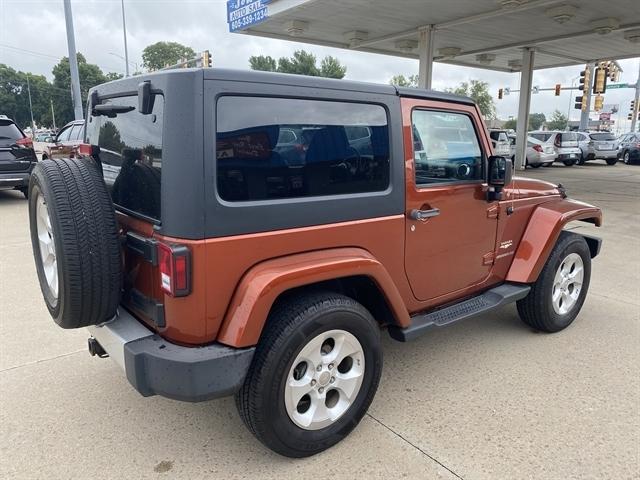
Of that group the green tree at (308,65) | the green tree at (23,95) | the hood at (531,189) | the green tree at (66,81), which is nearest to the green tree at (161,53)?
the green tree at (66,81)

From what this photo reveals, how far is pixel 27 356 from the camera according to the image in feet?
11.4

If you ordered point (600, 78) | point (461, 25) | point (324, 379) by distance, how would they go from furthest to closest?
point (600, 78)
point (461, 25)
point (324, 379)

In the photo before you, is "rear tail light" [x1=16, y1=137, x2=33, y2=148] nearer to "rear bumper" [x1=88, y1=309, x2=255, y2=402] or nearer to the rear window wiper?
the rear window wiper

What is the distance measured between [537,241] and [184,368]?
278cm

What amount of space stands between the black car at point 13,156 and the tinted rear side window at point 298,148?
901 cm

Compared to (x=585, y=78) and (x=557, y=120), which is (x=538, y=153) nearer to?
(x=585, y=78)

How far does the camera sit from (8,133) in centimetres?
962

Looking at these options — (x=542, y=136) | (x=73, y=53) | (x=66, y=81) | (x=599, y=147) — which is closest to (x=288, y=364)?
(x=73, y=53)

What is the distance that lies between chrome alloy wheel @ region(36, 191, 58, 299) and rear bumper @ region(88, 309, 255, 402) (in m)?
0.68

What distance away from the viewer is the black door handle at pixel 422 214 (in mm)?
2833

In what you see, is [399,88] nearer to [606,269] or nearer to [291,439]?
[291,439]

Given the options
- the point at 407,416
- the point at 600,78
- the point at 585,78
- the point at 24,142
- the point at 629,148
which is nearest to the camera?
the point at 407,416

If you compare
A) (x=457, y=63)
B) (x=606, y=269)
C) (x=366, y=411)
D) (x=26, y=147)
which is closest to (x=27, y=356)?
(x=366, y=411)

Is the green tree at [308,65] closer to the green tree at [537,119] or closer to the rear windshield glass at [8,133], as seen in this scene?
the rear windshield glass at [8,133]
